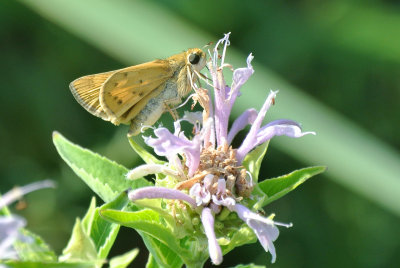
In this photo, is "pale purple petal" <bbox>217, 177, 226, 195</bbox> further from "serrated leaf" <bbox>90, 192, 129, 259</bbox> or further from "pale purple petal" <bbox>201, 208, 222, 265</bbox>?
"serrated leaf" <bbox>90, 192, 129, 259</bbox>

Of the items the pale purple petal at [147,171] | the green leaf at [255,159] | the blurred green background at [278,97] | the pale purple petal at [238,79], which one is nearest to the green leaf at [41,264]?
the pale purple petal at [147,171]

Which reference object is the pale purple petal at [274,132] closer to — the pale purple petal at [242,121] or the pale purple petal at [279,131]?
the pale purple petal at [279,131]

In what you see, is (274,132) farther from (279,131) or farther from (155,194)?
(155,194)

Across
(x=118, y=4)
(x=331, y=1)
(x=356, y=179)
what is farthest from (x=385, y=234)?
(x=118, y=4)

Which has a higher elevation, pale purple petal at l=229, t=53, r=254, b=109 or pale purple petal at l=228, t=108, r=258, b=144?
pale purple petal at l=229, t=53, r=254, b=109

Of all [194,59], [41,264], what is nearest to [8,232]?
[41,264]

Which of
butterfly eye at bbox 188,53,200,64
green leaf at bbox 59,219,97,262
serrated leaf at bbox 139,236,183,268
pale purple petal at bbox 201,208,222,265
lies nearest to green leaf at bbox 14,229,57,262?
green leaf at bbox 59,219,97,262
